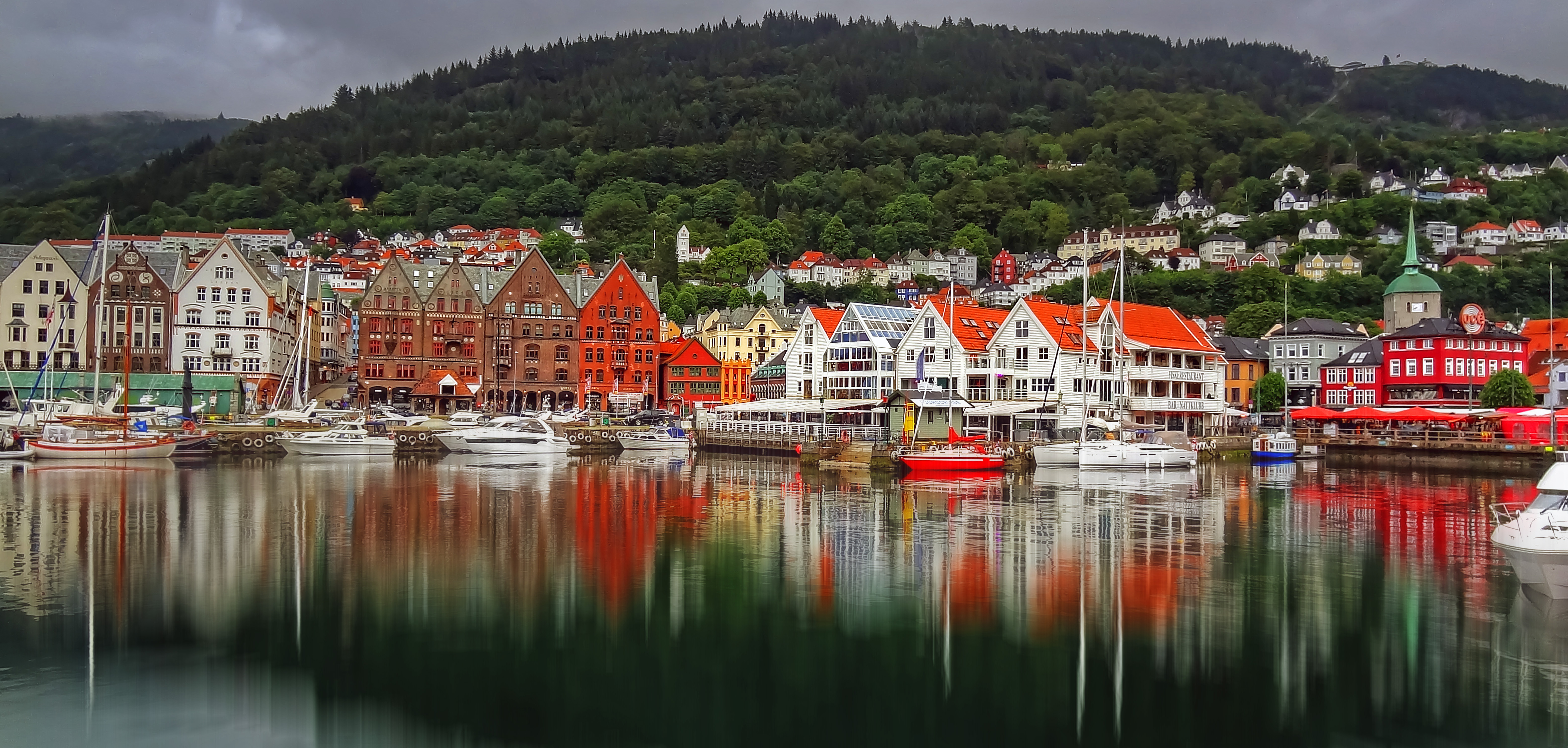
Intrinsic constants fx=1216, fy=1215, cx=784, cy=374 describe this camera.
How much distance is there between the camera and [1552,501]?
23000 millimetres

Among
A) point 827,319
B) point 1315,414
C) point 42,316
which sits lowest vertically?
point 1315,414

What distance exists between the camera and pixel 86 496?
39.6m

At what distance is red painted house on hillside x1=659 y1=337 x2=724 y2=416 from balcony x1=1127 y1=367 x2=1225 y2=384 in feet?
121

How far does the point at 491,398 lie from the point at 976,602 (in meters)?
73.4

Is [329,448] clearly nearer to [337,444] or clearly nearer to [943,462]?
[337,444]

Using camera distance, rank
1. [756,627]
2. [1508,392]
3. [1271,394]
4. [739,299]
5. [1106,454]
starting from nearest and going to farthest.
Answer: [756,627], [1106,454], [1508,392], [1271,394], [739,299]

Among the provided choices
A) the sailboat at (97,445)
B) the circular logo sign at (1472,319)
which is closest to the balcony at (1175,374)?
the circular logo sign at (1472,319)

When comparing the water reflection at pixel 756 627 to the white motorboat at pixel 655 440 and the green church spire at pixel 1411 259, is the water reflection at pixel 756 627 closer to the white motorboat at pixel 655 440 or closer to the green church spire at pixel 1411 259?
the white motorboat at pixel 655 440

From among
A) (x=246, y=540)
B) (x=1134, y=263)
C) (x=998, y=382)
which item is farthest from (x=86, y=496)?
(x=1134, y=263)

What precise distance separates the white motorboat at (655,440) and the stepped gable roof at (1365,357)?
48.6 meters

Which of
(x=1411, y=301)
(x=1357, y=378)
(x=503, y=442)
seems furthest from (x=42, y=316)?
(x=1411, y=301)

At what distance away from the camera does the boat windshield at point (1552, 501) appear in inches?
898

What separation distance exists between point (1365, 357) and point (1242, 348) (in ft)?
28.0

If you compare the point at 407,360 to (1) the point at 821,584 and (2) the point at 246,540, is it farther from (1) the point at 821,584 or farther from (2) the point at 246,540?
(1) the point at 821,584
